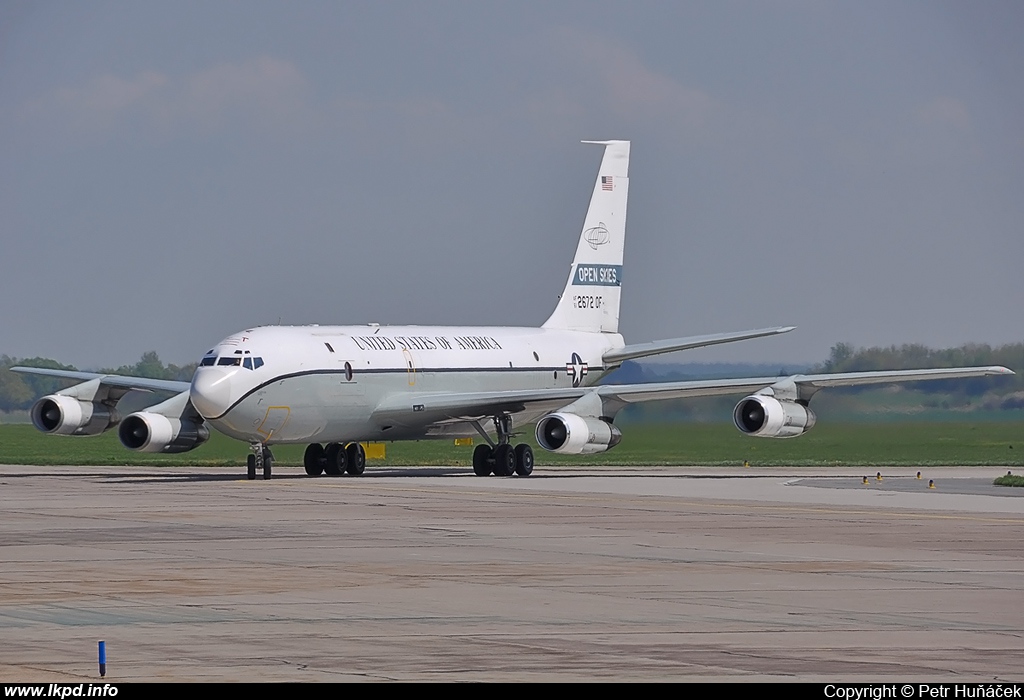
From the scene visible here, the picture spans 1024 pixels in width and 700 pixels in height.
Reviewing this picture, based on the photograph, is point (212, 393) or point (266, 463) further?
point (266, 463)

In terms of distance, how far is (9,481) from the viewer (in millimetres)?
46062

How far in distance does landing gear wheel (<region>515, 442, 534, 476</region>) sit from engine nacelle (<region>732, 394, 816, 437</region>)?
6.60 m

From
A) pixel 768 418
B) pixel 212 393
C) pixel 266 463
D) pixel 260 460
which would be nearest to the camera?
pixel 212 393

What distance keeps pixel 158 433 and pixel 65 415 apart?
16.7 feet

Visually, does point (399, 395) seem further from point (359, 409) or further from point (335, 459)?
point (335, 459)

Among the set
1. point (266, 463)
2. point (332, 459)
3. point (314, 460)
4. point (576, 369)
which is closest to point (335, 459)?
point (332, 459)

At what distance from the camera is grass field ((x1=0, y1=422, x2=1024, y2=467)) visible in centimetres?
5959

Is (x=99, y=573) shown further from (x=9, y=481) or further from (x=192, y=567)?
(x=9, y=481)

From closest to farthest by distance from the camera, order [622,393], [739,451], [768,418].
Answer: [768,418] < [622,393] < [739,451]

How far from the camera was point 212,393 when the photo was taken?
44969 millimetres

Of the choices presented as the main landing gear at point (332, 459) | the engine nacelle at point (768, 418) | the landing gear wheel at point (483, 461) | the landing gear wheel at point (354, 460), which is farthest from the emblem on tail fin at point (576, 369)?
the engine nacelle at point (768, 418)

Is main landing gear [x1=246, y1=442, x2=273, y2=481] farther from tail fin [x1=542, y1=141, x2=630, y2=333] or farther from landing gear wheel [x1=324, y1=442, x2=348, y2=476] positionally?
tail fin [x1=542, y1=141, x2=630, y2=333]

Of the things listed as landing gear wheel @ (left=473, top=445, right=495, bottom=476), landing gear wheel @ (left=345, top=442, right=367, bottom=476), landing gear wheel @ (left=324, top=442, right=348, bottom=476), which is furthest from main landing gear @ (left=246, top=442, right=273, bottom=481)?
landing gear wheel @ (left=473, top=445, right=495, bottom=476)
